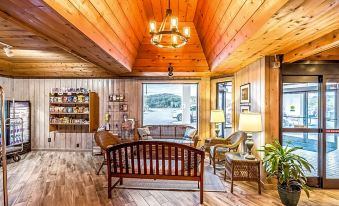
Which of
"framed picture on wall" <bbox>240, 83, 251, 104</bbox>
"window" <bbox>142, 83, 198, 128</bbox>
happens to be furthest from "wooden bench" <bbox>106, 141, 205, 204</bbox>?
"window" <bbox>142, 83, 198, 128</bbox>

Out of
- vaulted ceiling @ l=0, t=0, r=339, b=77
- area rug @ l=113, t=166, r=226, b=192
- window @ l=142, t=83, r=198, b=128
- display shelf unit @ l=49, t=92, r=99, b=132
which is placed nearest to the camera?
vaulted ceiling @ l=0, t=0, r=339, b=77

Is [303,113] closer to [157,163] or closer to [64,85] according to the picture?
[157,163]

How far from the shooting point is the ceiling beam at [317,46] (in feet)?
8.86

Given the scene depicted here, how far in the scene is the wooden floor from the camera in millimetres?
3355

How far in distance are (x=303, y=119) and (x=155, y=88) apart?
5.52 m

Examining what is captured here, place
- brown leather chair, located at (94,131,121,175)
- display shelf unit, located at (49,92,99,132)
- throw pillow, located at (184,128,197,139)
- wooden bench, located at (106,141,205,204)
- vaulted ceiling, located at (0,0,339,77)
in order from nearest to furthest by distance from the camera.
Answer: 1. vaulted ceiling, located at (0,0,339,77)
2. wooden bench, located at (106,141,205,204)
3. brown leather chair, located at (94,131,121,175)
4. throw pillow, located at (184,128,197,139)
5. display shelf unit, located at (49,92,99,132)

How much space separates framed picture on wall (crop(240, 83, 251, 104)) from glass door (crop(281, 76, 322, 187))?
862 mm

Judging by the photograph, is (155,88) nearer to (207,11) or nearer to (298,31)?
(207,11)

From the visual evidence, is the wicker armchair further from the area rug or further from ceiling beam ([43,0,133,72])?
ceiling beam ([43,0,133,72])

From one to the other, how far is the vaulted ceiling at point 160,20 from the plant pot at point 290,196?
1984 millimetres

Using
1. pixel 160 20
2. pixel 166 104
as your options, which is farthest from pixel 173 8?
pixel 166 104

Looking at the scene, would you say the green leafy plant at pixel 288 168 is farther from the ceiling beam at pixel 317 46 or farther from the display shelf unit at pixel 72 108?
the display shelf unit at pixel 72 108

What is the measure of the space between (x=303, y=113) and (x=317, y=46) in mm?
1593

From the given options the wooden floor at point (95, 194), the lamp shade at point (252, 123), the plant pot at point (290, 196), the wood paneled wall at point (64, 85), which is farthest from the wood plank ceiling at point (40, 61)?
the plant pot at point (290, 196)
